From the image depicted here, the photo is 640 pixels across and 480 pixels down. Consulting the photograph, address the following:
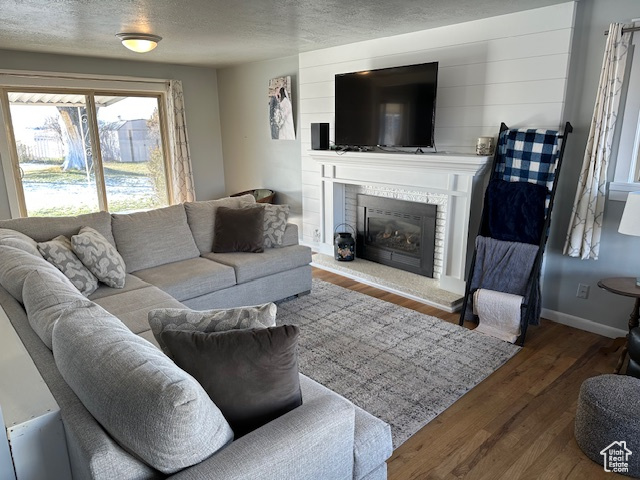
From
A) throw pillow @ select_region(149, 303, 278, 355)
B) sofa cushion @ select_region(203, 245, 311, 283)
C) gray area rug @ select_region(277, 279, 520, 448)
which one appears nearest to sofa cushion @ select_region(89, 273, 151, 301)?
sofa cushion @ select_region(203, 245, 311, 283)

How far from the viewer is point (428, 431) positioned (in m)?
2.27

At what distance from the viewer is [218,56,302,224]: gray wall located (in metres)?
5.54

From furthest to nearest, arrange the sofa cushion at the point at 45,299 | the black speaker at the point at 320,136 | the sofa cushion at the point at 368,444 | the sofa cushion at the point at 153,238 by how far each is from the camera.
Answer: the black speaker at the point at 320,136 < the sofa cushion at the point at 153,238 < the sofa cushion at the point at 45,299 < the sofa cushion at the point at 368,444

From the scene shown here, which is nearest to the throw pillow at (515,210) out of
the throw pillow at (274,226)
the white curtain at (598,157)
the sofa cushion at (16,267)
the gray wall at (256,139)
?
the white curtain at (598,157)

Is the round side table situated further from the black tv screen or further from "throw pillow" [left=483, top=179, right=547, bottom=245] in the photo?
the black tv screen

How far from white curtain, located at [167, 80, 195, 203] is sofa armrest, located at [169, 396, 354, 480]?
529cm

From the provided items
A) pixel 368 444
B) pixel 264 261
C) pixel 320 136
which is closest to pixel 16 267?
pixel 264 261

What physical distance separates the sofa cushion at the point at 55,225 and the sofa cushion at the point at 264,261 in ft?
2.75

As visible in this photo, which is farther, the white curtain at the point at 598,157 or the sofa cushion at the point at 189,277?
the sofa cushion at the point at 189,277

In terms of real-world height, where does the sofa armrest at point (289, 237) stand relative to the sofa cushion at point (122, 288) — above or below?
above

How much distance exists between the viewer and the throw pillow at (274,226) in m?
3.92

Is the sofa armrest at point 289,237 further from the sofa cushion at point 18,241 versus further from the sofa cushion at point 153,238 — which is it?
the sofa cushion at point 18,241

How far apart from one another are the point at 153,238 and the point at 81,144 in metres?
2.83

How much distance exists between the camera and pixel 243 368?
133cm
